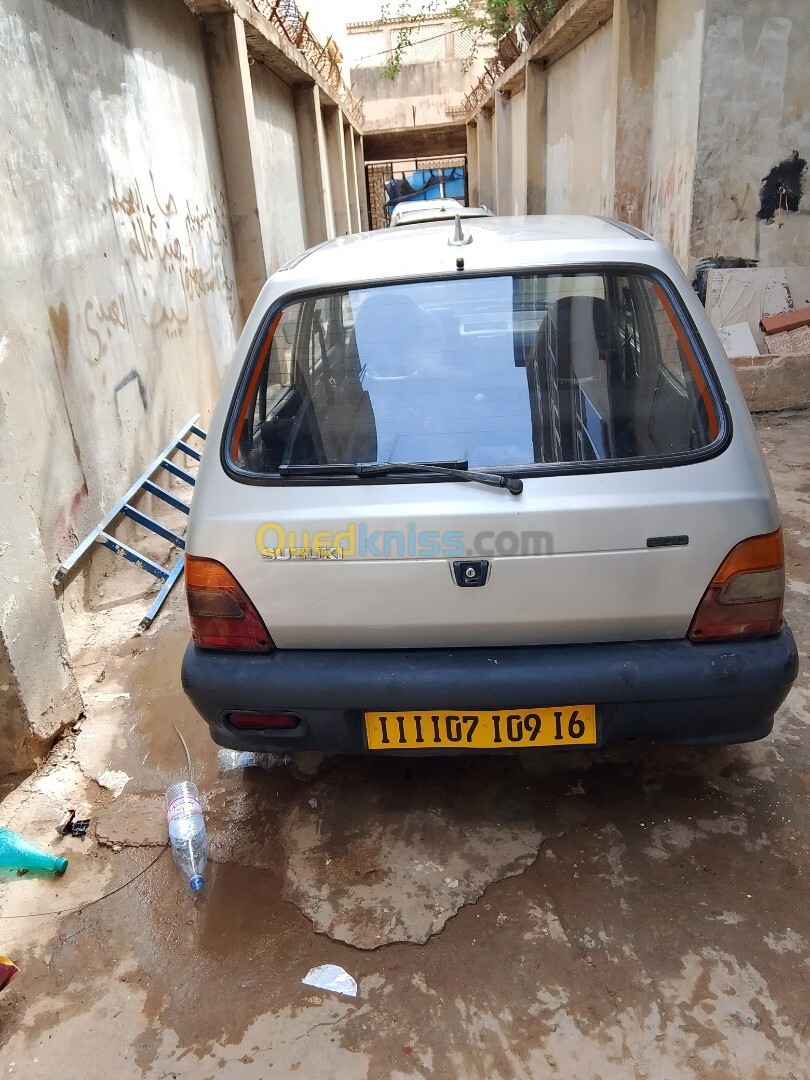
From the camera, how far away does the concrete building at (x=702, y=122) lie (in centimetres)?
587

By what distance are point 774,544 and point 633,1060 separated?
A: 1.28 m

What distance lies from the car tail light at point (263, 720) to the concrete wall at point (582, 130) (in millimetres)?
8240

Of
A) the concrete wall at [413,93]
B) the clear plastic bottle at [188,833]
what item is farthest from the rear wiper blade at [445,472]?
the concrete wall at [413,93]

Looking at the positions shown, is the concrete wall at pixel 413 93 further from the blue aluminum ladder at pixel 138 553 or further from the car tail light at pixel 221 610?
the car tail light at pixel 221 610

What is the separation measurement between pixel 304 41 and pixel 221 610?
13.7 m

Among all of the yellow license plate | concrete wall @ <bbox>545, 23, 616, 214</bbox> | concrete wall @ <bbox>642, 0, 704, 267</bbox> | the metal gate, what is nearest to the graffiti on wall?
the yellow license plate

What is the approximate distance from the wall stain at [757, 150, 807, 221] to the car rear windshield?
5.17 metres

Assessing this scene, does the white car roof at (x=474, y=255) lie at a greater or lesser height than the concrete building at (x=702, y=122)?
lesser

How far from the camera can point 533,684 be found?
1.95 metres

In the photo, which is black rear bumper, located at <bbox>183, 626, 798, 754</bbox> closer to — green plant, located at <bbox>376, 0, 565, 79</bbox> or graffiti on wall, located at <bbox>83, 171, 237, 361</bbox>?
graffiti on wall, located at <bbox>83, 171, 237, 361</bbox>

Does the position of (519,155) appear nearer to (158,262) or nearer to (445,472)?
(158,262)

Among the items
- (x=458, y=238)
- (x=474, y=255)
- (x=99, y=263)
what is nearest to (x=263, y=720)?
(x=474, y=255)

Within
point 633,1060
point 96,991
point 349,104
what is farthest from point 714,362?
point 349,104

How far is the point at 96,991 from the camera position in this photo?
1.95m
